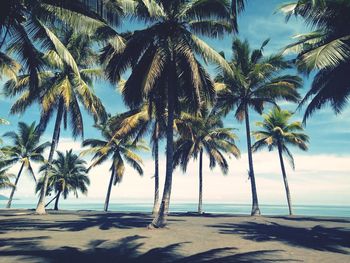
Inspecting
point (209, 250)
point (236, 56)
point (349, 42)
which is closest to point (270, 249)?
point (209, 250)

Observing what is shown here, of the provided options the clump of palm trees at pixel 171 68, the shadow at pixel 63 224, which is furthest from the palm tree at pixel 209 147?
the shadow at pixel 63 224

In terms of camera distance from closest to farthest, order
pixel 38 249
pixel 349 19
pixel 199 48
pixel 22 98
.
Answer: pixel 38 249, pixel 349 19, pixel 199 48, pixel 22 98

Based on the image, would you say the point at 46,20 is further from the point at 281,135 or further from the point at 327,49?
the point at 281,135

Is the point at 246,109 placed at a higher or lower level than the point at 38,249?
higher

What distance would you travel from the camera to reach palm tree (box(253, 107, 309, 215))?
29.4 m

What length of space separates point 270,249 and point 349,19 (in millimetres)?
11501

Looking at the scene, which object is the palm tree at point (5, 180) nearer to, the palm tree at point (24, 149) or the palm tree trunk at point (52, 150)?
the palm tree at point (24, 149)

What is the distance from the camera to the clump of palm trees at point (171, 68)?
1228 cm

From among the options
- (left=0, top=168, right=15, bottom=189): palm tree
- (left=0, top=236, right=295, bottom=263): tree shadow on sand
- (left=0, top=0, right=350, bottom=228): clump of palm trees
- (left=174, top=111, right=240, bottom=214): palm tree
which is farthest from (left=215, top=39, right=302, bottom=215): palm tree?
(left=0, top=168, right=15, bottom=189): palm tree

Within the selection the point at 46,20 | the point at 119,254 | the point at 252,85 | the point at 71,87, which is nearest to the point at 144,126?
the point at 71,87

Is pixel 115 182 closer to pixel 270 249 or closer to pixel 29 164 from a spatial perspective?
pixel 29 164

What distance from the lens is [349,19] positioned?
14.3 metres

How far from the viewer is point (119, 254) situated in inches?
339

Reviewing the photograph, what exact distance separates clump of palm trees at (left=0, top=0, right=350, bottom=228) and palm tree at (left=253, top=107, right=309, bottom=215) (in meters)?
0.10
